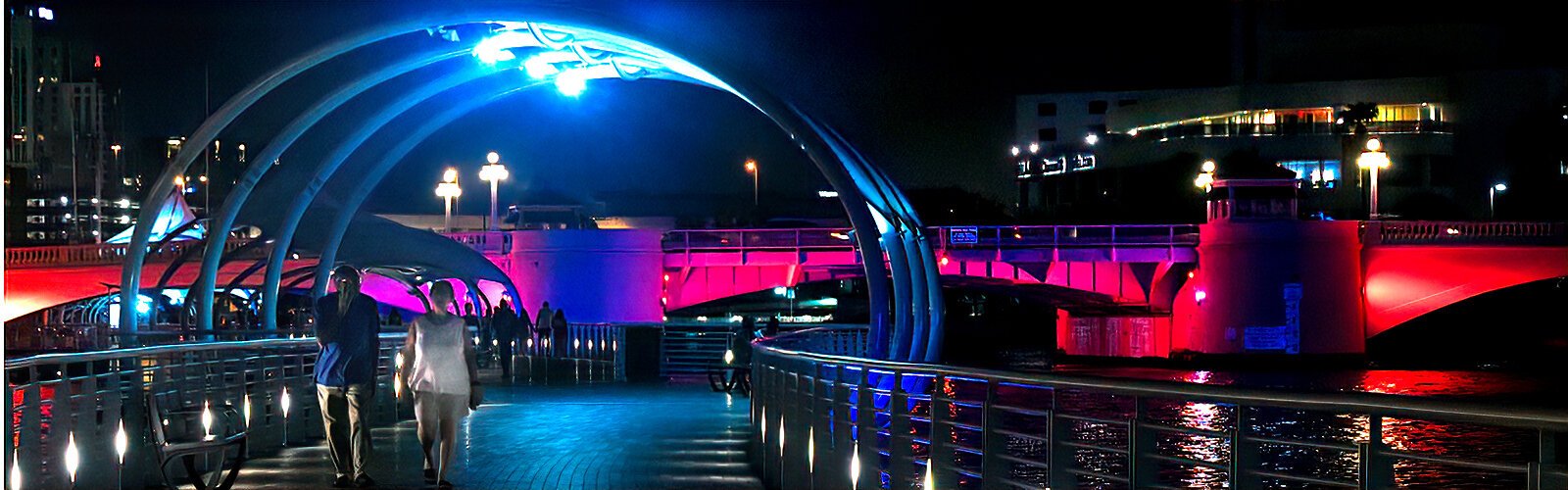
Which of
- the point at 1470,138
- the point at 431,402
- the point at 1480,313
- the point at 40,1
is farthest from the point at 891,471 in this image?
the point at 40,1

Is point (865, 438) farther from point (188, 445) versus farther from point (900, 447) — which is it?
point (188, 445)

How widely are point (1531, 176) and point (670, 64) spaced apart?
72.2m

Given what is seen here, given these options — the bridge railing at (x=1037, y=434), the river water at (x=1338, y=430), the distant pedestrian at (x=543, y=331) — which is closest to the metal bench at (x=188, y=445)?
the bridge railing at (x=1037, y=434)

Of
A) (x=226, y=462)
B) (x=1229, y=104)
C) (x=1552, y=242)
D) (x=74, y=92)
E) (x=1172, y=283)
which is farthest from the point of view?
(x=74, y=92)

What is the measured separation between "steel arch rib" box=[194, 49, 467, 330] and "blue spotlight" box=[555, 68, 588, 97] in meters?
1.65

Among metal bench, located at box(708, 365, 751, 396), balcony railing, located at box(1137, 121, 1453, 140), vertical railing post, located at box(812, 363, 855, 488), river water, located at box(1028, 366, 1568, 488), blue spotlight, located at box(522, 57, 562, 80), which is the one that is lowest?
river water, located at box(1028, 366, 1568, 488)

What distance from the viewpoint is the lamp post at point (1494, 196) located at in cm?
8581

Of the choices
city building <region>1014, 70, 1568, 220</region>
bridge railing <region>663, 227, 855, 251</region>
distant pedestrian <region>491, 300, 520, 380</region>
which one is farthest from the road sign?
distant pedestrian <region>491, 300, 520, 380</region>

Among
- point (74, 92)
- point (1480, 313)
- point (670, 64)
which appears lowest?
point (1480, 313)

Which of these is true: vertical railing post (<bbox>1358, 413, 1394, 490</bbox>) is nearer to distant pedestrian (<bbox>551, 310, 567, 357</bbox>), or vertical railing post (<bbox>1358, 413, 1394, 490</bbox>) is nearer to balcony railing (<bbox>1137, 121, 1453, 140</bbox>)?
distant pedestrian (<bbox>551, 310, 567, 357</bbox>)

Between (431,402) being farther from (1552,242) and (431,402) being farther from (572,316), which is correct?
(1552,242)

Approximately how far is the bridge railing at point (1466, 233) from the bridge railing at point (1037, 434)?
125 ft

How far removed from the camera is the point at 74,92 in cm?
18662

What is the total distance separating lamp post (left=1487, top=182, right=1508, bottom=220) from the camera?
85812mm
